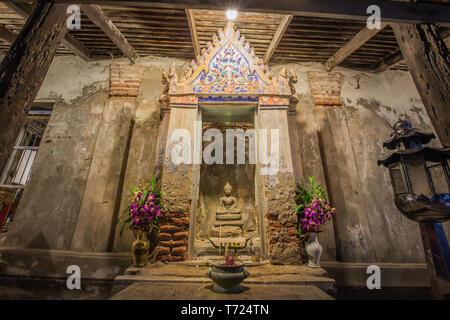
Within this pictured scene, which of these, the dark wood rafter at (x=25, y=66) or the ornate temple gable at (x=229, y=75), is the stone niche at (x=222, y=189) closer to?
the ornate temple gable at (x=229, y=75)

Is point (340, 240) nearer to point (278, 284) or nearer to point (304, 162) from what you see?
point (304, 162)

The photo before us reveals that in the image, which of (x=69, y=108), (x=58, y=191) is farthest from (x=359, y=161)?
(x=69, y=108)

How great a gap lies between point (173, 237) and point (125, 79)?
164 inches

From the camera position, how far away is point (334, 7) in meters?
2.80

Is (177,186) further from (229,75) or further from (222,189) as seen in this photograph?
(222,189)

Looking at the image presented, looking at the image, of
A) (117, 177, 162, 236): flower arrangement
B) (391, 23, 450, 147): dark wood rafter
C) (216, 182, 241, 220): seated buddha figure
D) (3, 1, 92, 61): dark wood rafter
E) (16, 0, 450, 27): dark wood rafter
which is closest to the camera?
(391, 23, 450, 147): dark wood rafter

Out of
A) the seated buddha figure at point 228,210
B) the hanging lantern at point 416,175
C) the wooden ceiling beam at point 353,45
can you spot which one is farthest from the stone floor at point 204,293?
the wooden ceiling beam at point 353,45

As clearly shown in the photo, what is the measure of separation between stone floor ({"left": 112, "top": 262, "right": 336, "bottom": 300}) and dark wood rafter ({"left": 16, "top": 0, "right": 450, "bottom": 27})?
347 centimetres

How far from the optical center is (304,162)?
462cm

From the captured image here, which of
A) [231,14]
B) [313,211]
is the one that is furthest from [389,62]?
[313,211]

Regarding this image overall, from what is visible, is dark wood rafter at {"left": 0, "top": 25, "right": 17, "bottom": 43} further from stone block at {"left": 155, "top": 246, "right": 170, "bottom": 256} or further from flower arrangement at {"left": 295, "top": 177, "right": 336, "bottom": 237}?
flower arrangement at {"left": 295, "top": 177, "right": 336, "bottom": 237}

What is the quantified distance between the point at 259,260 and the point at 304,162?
94.9 inches

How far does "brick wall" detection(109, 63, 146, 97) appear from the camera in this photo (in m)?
5.03
